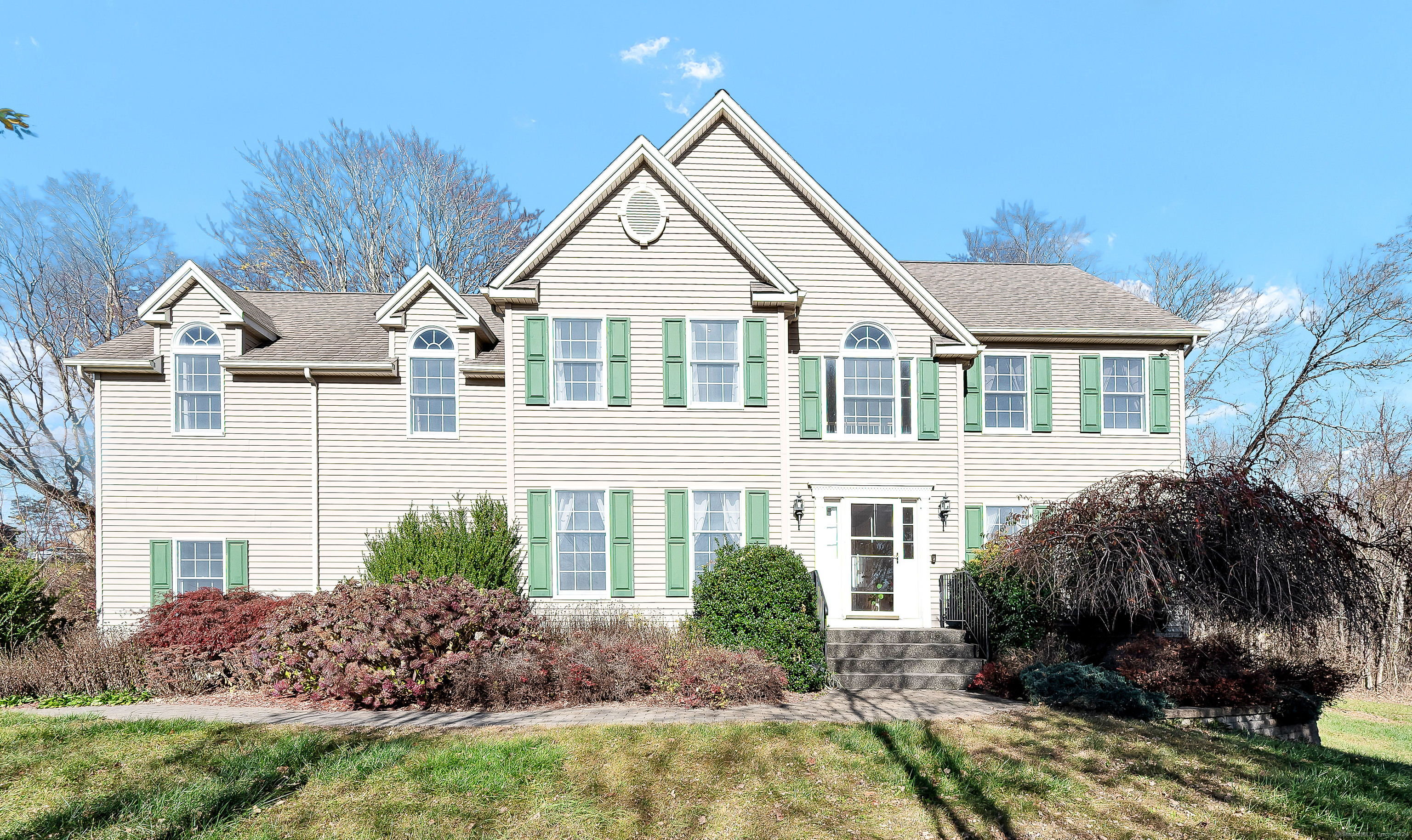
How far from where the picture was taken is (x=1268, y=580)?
9.88m

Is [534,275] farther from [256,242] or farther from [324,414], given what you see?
[256,242]

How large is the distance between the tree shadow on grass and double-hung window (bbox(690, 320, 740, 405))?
24.7 feet

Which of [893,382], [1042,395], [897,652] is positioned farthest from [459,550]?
[1042,395]

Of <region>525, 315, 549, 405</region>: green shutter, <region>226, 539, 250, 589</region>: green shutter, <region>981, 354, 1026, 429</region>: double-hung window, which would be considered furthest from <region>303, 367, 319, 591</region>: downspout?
<region>981, 354, 1026, 429</region>: double-hung window

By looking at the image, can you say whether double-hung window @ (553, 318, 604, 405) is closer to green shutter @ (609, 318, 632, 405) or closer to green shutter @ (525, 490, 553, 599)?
green shutter @ (609, 318, 632, 405)

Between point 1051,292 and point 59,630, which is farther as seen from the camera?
point 1051,292

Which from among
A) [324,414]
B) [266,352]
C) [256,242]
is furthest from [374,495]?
[256,242]

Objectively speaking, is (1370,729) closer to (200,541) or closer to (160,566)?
(200,541)

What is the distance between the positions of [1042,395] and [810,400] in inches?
197

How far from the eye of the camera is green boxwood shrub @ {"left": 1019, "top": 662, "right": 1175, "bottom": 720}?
28.7 feet

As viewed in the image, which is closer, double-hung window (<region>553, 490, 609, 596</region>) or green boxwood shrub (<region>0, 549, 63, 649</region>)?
green boxwood shrub (<region>0, 549, 63, 649</region>)

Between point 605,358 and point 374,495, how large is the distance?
560cm

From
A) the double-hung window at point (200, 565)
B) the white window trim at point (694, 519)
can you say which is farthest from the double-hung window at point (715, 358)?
the double-hung window at point (200, 565)

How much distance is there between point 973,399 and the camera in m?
14.8
